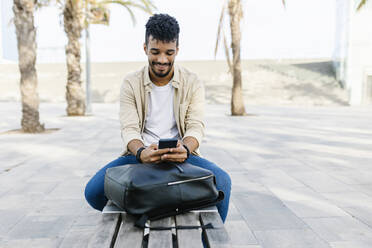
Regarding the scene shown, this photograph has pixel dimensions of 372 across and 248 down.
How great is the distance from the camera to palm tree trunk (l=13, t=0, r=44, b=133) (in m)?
8.16

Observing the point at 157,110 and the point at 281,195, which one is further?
the point at 281,195

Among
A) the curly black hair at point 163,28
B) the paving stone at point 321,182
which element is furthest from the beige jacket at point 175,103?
the paving stone at point 321,182

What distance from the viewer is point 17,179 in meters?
4.36

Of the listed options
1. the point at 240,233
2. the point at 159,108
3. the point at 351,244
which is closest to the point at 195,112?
the point at 159,108

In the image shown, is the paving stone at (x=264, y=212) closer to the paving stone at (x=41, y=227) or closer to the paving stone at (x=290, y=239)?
the paving stone at (x=290, y=239)

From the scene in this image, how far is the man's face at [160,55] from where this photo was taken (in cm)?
231

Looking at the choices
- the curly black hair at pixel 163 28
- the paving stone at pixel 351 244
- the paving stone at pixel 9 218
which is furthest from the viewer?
the paving stone at pixel 9 218

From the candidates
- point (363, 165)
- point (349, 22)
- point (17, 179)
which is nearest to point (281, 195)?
point (363, 165)

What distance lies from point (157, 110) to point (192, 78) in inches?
14.5

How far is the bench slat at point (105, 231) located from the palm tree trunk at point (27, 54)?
24.5ft

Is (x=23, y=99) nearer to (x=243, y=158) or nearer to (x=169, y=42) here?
(x=243, y=158)

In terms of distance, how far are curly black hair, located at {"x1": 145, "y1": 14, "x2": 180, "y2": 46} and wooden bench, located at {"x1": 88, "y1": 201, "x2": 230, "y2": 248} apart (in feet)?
3.76

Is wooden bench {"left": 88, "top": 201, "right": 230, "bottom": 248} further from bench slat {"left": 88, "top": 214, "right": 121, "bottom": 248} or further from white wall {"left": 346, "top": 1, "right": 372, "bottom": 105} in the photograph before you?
white wall {"left": 346, "top": 1, "right": 372, "bottom": 105}

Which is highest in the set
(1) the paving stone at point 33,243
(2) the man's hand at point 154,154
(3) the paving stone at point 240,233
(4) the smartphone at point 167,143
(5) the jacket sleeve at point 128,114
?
(5) the jacket sleeve at point 128,114
